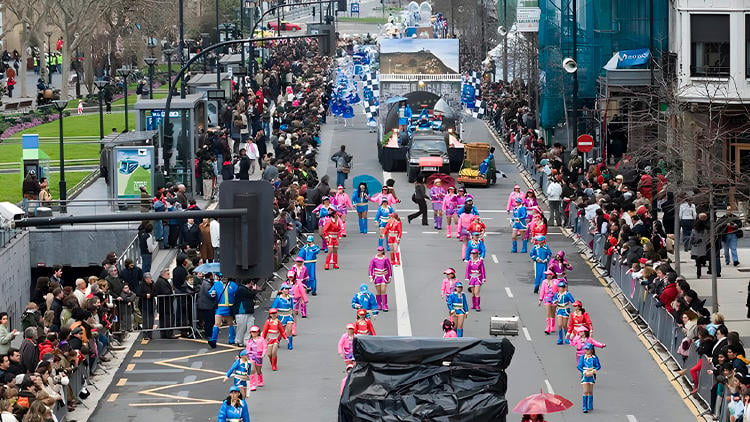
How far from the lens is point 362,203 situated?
44.4 metres

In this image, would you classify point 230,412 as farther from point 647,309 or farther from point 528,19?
point 528,19

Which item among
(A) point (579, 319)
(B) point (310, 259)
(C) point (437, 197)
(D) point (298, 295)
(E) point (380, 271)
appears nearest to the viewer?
(A) point (579, 319)

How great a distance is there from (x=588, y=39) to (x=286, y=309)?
103 ft

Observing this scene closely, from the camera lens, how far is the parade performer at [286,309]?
3095 centimetres

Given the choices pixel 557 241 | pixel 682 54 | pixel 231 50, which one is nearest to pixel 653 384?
pixel 557 241

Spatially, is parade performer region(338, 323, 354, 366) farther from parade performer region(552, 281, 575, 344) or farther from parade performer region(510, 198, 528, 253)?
parade performer region(510, 198, 528, 253)

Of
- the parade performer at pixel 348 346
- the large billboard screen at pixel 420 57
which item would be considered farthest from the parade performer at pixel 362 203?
the large billboard screen at pixel 420 57

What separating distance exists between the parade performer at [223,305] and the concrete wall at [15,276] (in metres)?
7.71

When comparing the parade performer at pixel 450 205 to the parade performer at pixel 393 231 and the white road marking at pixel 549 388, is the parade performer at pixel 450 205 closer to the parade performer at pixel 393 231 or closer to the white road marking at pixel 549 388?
the parade performer at pixel 393 231

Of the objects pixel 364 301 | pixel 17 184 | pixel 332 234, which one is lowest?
pixel 364 301

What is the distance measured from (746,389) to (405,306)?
1316 centimetres

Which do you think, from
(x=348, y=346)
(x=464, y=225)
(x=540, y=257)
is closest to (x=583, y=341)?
(x=348, y=346)

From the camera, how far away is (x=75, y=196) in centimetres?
4831

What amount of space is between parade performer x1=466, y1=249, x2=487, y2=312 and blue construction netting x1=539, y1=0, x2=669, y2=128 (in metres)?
19.4
